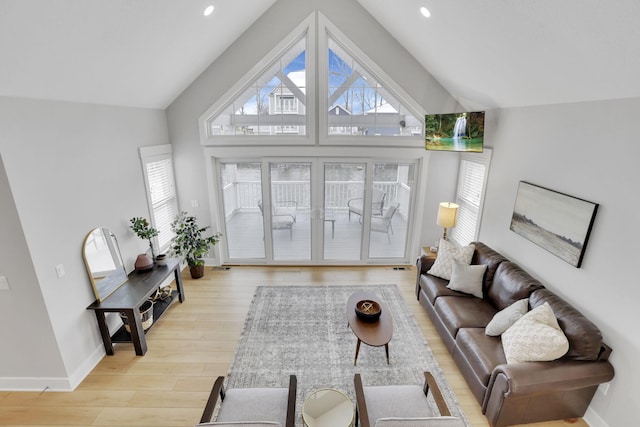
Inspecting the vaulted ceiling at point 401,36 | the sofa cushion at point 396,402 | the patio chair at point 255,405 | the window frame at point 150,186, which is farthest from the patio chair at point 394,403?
the window frame at point 150,186

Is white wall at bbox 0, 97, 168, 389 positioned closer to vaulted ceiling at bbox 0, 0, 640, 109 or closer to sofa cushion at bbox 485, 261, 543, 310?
vaulted ceiling at bbox 0, 0, 640, 109

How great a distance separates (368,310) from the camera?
10.3 feet

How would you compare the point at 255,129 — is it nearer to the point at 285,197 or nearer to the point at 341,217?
the point at 285,197

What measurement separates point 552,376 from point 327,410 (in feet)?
5.70

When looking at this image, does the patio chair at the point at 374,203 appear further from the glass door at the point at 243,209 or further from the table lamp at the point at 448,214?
the glass door at the point at 243,209

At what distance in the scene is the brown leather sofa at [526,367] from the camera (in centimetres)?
222

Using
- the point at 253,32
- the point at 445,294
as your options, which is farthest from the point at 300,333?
the point at 253,32

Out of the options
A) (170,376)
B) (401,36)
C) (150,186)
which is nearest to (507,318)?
(170,376)

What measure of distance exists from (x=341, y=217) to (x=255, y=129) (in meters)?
2.06

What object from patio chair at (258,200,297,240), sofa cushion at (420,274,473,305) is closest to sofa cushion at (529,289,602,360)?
sofa cushion at (420,274,473,305)

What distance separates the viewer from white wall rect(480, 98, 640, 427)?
218 centimetres

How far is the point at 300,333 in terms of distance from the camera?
3.52 m

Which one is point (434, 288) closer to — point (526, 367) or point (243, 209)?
point (526, 367)

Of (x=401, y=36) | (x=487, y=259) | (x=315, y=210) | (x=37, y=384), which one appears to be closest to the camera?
(x=37, y=384)
